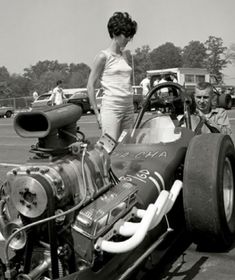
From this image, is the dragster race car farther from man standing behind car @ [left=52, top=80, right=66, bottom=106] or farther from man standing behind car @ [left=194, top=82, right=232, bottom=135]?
man standing behind car @ [left=52, top=80, right=66, bottom=106]

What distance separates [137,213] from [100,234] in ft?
1.18

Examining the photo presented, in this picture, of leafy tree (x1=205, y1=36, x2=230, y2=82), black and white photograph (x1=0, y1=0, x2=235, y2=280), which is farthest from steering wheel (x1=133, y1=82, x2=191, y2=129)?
leafy tree (x1=205, y1=36, x2=230, y2=82)

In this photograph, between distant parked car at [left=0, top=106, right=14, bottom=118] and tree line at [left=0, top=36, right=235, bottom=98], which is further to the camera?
tree line at [left=0, top=36, right=235, bottom=98]

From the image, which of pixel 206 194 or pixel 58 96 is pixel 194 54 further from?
pixel 206 194

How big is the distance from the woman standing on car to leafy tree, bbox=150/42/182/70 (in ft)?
379

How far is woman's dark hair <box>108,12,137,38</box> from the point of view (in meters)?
4.45

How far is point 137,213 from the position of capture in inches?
115

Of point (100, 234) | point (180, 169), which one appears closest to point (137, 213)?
point (100, 234)

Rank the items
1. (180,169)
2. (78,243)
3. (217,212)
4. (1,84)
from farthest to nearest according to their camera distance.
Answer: (1,84), (180,169), (217,212), (78,243)

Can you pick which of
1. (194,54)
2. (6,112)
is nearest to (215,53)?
(194,54)

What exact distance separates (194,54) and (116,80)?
113 meters

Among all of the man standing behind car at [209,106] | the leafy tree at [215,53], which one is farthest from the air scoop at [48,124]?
the leafy tree at [215,53]

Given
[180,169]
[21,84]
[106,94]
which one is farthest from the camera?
[21,84]

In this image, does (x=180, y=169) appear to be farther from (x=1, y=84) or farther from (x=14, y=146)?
(x=1, y=84)
